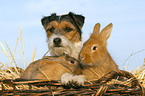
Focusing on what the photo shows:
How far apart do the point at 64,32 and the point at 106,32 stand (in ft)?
3.66

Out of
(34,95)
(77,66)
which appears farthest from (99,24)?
(34,95)

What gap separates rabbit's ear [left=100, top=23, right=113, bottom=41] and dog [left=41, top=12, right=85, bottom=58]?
942 mm

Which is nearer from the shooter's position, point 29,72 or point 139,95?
point 139,95

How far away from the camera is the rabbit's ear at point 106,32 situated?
3.88m

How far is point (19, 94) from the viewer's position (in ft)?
8.75

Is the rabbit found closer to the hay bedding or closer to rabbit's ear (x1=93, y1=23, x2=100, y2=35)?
the hay bedding

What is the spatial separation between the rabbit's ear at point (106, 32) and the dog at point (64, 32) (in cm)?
94

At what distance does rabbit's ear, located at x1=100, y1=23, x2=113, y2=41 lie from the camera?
3.88 metres

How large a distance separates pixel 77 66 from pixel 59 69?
52cm

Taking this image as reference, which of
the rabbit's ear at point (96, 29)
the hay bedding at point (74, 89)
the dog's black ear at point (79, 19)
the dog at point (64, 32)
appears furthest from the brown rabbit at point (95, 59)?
the dog's black ear at point (79, 19)

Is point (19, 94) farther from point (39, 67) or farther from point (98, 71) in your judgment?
point (98, 71)

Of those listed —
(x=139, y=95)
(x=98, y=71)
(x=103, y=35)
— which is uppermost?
(x=103, y=35)

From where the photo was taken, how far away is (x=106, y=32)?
154 inches

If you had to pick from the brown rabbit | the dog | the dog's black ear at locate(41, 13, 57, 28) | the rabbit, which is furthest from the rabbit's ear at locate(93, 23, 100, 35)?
the dog's black ear at locate(41, 13, 57, 28)
